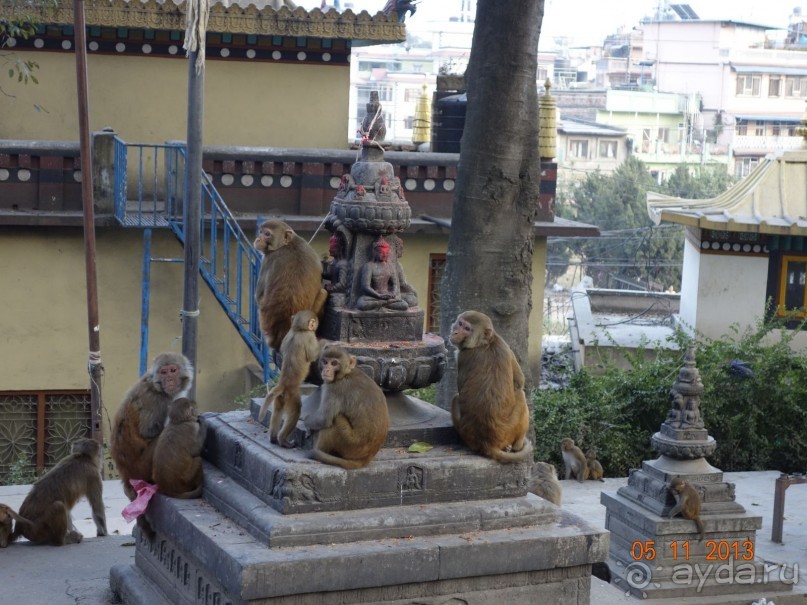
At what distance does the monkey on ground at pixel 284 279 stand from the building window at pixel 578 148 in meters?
45.4

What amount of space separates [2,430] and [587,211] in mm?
29152

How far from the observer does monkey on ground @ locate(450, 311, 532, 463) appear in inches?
213

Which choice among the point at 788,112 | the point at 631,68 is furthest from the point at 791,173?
the point at 631,68

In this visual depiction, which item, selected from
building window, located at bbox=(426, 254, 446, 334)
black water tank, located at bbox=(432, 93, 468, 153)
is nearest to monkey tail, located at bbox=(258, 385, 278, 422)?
building window, located at bbox=(426, 254, 446, 334)

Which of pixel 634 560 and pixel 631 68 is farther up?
pixel 631 68

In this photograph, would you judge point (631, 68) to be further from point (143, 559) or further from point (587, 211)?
point (143, 559)

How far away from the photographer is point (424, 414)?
230 inches

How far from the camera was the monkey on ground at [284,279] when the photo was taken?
218 inches

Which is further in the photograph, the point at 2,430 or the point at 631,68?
the point at 631,68

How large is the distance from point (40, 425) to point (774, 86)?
50864 millimetres

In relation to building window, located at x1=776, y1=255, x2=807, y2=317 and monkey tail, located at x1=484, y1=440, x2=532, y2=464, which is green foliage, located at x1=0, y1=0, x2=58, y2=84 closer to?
monkey tail, located at x1=484, y1=440, x2=532, y2=464

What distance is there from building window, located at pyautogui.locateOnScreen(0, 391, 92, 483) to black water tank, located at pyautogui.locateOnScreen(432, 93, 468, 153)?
498 centimetres

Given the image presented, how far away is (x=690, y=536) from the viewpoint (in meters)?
7.45

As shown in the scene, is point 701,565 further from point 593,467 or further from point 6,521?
point 6,521
